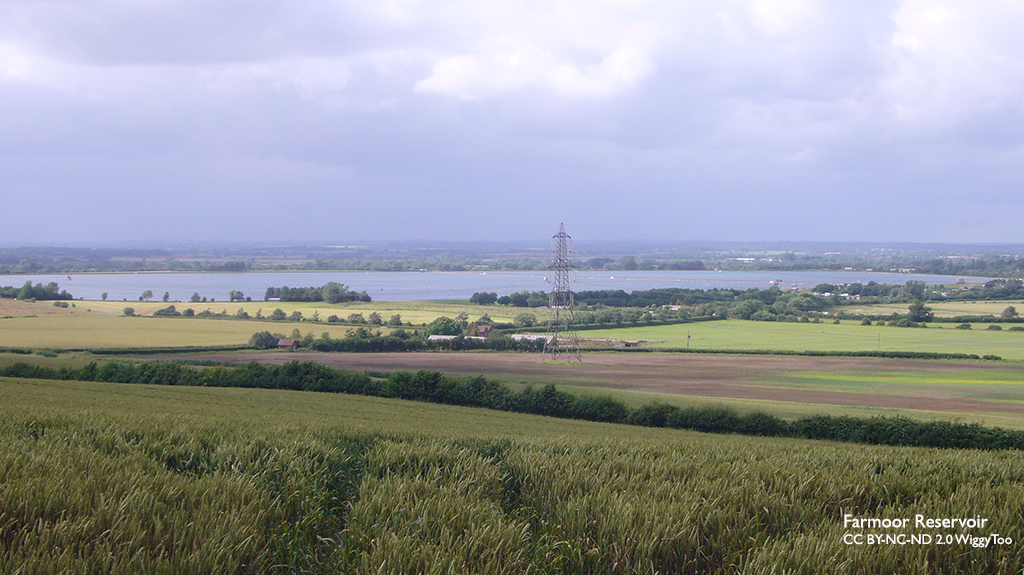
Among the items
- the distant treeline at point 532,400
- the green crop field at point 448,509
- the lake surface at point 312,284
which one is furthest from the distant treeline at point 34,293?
the green crop field at point 448,509

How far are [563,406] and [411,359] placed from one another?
20883 millimetres

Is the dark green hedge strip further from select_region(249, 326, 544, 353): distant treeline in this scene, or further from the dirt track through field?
select_region(249, 326, 544, 353): distant treeline

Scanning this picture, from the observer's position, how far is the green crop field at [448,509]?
4.23 m

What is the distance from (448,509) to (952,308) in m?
99.8

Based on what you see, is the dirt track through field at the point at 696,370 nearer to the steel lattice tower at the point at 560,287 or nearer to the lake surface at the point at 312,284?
the steel lattice tower at the point at 560,287

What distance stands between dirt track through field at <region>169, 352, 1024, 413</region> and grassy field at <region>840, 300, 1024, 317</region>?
1500 inches

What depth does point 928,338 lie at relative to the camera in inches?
2376

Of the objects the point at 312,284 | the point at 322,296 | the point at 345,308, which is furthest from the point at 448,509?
the point at 312,284

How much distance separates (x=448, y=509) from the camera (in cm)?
505

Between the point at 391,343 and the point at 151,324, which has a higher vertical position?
the point at 151,324

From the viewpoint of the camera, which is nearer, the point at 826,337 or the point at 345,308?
the point at 826,337

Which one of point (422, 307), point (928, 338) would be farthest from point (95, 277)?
point (928, 338)

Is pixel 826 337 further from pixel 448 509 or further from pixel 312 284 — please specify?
pixel 312 284

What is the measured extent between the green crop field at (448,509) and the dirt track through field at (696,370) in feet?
103
